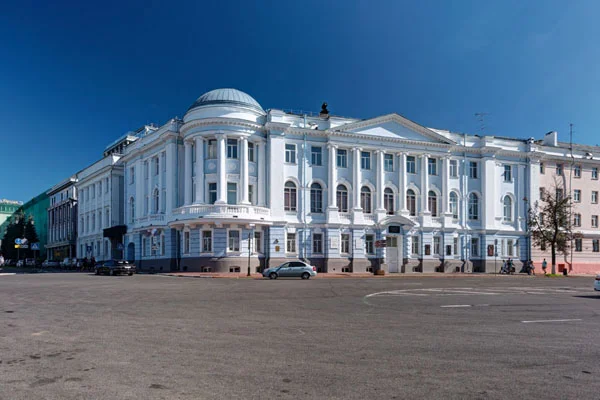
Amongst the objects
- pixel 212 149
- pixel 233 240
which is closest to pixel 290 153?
pixel 212 149

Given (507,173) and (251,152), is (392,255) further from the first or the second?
(507,173)

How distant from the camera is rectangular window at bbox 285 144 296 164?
4525cm

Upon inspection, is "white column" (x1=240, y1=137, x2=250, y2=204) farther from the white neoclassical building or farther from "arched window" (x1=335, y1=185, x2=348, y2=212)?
"arched window" (x1=335, y1=185, x2=348, y2=212)

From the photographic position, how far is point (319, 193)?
152 ft

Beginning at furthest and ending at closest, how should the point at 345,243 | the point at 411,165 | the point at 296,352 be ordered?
the point at 411,165 < the point at 345,243 < the point at 296,352

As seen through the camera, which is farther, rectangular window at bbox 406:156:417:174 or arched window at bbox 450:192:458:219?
arched window at bbox 450:192:458:219

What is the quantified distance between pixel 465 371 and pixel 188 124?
3939cm

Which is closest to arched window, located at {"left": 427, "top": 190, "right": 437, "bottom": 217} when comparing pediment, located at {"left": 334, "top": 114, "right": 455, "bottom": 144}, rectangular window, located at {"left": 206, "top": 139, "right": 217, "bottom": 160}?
pediment, located at {"left": 334, "top": 114, "right": 455, "bottom": 144}

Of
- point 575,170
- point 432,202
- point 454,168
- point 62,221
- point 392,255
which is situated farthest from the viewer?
point 62,221

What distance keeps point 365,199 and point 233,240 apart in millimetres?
13910

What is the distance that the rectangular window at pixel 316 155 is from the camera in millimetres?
46156

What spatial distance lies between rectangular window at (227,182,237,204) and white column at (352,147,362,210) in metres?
11.5

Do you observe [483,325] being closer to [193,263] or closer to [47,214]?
[193,263]

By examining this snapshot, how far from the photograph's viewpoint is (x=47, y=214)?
9431cm
